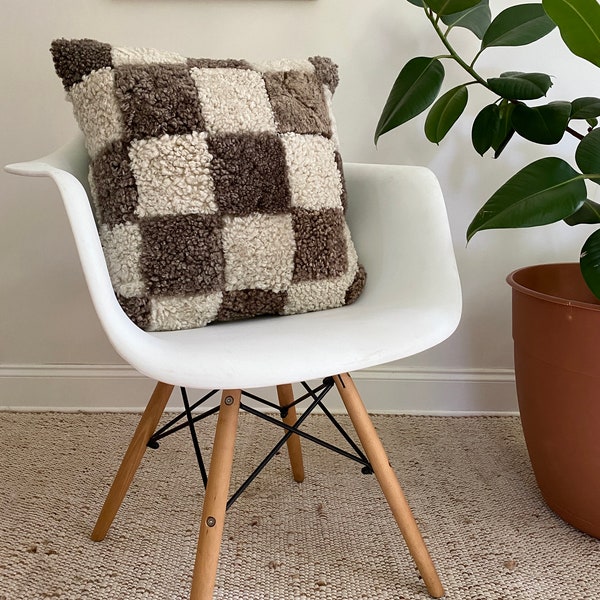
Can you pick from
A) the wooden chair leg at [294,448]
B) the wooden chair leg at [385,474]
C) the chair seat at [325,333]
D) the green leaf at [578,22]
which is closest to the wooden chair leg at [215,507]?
the chair seat at [325,333]

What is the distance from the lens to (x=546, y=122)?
1.04 m

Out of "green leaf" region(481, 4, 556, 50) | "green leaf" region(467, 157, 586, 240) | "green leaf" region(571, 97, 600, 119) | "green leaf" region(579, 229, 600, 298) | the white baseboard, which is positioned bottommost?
the white baseboard

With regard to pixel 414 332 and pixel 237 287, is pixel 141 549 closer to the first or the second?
pixel 237 287

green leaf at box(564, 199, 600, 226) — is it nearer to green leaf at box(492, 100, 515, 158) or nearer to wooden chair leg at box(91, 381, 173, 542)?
green leaf at box(492, 100, 515, 158)

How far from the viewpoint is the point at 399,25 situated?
4.31 ft

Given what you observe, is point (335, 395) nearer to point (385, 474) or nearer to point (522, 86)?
point (385, 474)

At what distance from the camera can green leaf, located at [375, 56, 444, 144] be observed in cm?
110

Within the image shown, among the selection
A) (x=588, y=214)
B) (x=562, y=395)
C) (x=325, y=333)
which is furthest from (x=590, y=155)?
(x=325, y=333)

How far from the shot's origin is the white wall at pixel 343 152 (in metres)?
1.31

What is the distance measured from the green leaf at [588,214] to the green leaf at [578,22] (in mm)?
269

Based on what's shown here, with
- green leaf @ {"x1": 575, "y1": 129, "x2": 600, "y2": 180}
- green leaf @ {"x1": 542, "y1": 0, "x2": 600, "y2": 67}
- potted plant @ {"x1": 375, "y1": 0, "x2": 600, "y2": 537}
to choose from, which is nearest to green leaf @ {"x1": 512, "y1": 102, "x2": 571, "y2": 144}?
potted plant @ {"x1": 375, "y1": 0, "x2": 600, "y2": 537}

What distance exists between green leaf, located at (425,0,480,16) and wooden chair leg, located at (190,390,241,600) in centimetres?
70

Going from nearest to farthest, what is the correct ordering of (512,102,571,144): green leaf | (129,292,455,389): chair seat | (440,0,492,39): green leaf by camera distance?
1. (129,292,455,389): chair seat
2. (512,102,571,144): green leaf
3. (440,0,492,39): green leaf

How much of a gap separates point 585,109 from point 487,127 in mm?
184
